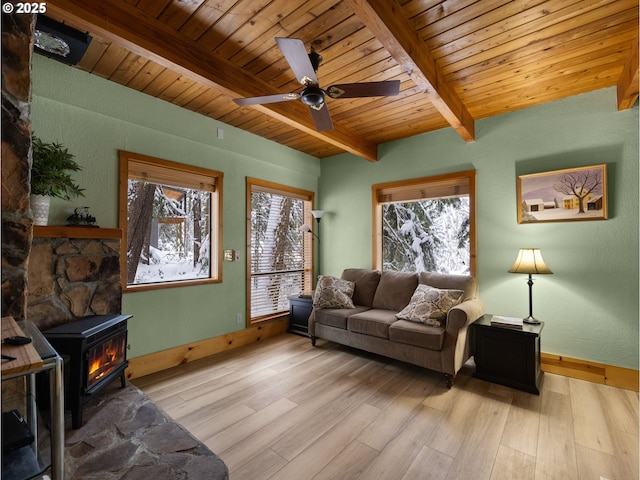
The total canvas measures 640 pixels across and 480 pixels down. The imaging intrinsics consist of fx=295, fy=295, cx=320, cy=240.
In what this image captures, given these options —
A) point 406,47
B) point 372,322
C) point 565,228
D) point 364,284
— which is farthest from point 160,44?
point 565,228

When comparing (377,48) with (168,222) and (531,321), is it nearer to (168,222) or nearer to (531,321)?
(168,222)

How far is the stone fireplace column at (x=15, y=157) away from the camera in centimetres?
149

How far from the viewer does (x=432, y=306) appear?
3.00m

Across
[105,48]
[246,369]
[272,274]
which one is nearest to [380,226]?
[272,274]

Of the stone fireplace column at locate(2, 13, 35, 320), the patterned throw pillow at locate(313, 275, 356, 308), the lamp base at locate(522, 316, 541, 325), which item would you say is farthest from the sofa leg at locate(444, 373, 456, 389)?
the stone fireplace column at locate(2, 13, 35, 320)

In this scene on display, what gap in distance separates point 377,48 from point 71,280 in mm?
3000

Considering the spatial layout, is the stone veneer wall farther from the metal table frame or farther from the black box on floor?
the metal table frame

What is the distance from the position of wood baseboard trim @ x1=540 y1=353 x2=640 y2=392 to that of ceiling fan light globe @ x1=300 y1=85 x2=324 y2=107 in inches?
134

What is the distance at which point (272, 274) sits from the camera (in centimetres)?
445

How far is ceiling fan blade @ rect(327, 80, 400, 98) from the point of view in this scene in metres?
2.04

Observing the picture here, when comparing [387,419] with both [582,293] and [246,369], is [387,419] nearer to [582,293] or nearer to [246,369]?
[246,369]

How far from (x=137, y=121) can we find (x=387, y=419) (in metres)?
3.55

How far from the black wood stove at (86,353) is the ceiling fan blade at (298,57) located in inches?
88.5

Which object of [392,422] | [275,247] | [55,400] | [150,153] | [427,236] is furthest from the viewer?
[275,247]
